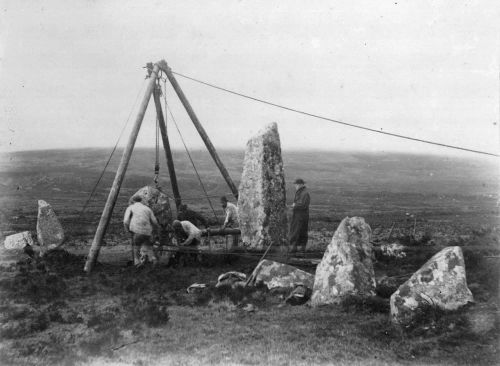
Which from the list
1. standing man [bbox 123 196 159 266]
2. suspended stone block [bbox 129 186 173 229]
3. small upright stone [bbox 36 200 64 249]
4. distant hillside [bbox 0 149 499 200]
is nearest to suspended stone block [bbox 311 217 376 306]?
standing man [bbox 123 196 159 266]

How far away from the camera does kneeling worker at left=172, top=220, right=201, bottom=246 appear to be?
11.8 metres

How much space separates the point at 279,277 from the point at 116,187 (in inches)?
202

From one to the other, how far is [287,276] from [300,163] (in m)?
54.7

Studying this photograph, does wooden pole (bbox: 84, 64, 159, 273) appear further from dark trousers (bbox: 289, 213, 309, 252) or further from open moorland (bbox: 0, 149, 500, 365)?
dark trousers (bbox: 289, 213, 309, 252)

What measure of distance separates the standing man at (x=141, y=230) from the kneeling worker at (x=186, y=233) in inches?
26.4

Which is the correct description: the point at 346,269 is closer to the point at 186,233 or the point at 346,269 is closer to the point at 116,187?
the point at 186,233

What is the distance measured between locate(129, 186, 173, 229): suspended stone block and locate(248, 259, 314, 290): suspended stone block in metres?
4.81

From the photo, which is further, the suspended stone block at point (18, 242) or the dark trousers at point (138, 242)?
the suspended stone block at point (18, 242)

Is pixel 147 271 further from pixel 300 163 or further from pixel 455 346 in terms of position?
pixel 300 163


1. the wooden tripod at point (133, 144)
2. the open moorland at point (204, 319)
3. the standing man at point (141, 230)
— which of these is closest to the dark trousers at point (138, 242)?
the standing man at point (141, 230)

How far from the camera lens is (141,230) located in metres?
11.5

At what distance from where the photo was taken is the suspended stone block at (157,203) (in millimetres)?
13484

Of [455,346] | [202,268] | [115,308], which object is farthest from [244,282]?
[455,346]

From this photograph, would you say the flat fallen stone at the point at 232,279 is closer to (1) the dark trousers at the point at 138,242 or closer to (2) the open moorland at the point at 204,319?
(2) the open moorland at the point at 204,319
